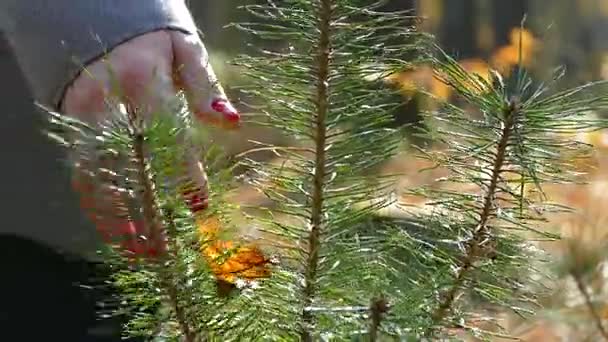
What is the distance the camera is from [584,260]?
39 centimetres

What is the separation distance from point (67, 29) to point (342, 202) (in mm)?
148

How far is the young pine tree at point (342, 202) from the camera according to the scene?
1.21ft

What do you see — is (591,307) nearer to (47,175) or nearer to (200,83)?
(200,83)

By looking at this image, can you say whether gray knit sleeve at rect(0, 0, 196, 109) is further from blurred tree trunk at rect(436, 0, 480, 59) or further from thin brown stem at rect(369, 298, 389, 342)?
blurred tree trunk at rect(436, 0, 480, 59)

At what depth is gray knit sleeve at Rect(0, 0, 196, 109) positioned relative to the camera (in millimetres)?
436

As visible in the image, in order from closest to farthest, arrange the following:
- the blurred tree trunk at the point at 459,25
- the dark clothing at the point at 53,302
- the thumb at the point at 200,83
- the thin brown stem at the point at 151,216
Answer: the thin brown stem at the point at 151,216, the thumb at the point at 200,83, the dark clothing at the point at 53,302, the blurred tree trunk at the point at 459,25

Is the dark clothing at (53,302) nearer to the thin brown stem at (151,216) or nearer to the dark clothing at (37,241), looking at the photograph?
the dark clothing at (37,241)

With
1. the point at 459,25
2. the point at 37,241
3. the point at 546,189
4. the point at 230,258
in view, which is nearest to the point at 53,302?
the point at 37,241

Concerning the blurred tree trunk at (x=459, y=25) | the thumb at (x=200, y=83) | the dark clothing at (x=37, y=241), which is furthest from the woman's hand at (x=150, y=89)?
the blurred tree trunk at (x=459, y=25)

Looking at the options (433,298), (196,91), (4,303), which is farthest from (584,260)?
(4,303)

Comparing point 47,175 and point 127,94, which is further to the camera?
point 47,175

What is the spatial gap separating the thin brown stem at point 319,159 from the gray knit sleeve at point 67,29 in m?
0.10

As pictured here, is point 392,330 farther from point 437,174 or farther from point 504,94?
point 437,174

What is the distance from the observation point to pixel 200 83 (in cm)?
45
